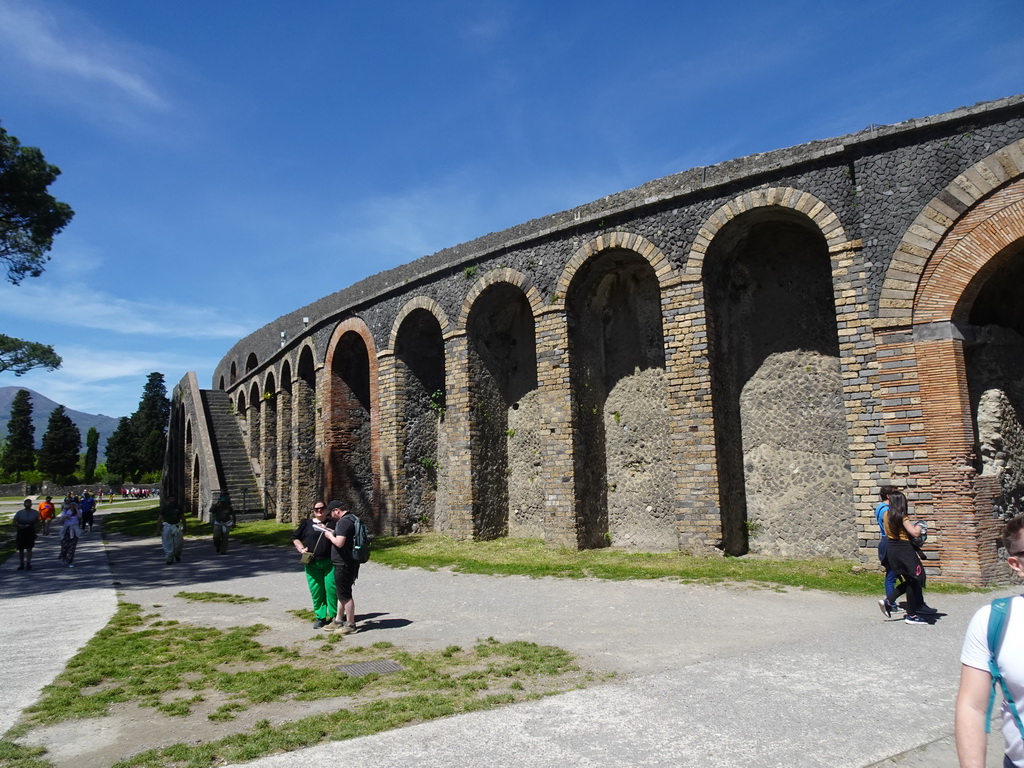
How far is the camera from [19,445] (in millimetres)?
64250

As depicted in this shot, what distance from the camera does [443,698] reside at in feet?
14.9

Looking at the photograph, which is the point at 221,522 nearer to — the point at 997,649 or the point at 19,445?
the point at 997,649

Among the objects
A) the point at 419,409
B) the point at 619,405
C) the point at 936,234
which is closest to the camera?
the point at 936,234

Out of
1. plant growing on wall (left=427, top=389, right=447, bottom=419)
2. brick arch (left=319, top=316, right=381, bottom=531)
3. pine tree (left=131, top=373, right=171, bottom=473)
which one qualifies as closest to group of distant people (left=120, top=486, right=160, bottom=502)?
pine tree (left=131, top=373, right=171, bottom=473)

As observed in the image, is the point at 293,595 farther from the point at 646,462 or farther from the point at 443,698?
the point at 646,462

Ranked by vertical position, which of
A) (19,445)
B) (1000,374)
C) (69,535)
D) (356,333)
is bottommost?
(69,535)

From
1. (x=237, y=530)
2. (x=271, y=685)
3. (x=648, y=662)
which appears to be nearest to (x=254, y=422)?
(x=237, y=530)

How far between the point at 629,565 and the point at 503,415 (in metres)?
5.48

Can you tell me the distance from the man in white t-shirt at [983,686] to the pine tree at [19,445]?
7639cm

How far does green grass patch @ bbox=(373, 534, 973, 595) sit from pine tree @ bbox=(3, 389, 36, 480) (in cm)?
6557

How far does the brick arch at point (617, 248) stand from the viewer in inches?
448

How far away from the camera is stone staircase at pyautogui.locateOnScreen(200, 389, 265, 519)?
2441cm

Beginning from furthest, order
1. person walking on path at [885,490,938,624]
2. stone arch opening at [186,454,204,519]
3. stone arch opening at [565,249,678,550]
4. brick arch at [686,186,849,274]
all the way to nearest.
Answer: stone arch opening at [186,454,204,519] < stone arch opening at [565,249,678,550] < brick arch at [686,186,849,274] < person walking on path at [885,490,938,624]

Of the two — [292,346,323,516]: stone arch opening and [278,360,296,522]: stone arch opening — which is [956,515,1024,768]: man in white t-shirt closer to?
[292,346,323,516]: stone arch opening
